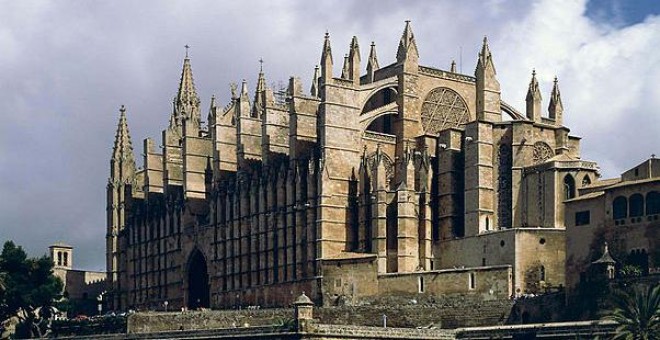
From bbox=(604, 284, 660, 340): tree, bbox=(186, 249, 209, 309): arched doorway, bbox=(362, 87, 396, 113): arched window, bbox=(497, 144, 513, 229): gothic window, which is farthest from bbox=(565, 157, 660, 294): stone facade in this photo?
bbox=(186, 249, 209, 309): arched doorway

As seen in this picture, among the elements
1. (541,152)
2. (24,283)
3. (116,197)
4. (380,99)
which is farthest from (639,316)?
(116,197)

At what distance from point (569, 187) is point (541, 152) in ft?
17.7

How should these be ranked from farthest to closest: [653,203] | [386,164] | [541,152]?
[386,164] < [541,152] < [653,203]

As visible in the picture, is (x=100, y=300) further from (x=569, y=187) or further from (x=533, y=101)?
(x=569, y=187)

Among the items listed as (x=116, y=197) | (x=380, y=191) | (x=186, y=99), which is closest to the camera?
(x=380, y=191)

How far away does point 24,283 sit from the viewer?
85.1m

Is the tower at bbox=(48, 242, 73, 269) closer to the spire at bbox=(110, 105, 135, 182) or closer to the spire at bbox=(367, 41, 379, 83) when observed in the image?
the spire at bbox=(110, 105, 135, 182)

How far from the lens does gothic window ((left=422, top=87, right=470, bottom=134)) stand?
271 ft

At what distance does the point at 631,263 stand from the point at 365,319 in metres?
13.8

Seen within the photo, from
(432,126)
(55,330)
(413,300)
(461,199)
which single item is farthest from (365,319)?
(55,330)

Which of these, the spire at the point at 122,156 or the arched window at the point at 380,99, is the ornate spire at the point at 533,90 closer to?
the arched window at the point at 380,99

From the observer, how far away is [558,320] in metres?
64.7

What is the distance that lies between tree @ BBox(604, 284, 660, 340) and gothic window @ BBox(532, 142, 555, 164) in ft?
65.5

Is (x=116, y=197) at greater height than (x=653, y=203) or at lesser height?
greater
